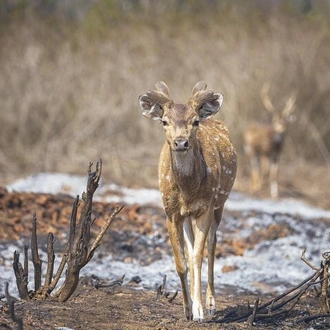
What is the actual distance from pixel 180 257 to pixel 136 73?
637 inches

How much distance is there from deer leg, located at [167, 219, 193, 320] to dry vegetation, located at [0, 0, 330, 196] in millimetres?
10895

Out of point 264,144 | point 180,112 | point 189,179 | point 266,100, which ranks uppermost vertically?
point 266,100

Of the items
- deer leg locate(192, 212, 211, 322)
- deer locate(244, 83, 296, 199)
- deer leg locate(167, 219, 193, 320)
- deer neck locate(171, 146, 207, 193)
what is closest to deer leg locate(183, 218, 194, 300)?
deer leg locate(167, 219, 193, 320)

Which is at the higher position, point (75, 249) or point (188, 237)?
point (188, 237)

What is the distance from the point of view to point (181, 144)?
720 centimetres

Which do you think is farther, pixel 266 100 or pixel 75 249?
pixel 266 100

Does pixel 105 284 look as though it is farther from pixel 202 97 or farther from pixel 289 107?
pixel 289 107

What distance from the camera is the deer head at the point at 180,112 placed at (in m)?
7.32

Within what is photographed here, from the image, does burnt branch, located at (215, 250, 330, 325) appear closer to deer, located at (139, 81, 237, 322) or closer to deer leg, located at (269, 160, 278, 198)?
deer, located at (139, 81, 237, 322)

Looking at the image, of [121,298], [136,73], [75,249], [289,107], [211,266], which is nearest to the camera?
[75,249]

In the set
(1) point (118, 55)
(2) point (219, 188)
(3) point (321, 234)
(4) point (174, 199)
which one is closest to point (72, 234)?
(4) point (174, 199)

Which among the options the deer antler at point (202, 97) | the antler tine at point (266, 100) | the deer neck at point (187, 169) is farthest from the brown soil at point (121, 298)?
the antler tine at point (266, 100)

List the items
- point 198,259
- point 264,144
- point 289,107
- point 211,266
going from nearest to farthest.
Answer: point 198,259 < point 211,266 < point 264,144 < point 289,107

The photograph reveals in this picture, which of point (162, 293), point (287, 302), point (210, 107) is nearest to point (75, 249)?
point (162, 293)
